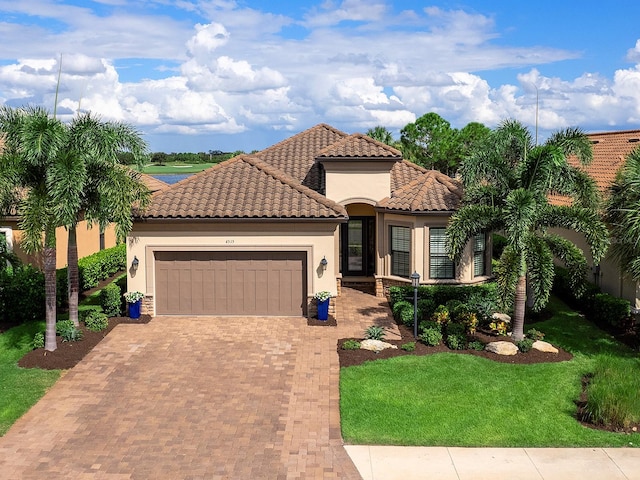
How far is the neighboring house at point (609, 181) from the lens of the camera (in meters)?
18.5

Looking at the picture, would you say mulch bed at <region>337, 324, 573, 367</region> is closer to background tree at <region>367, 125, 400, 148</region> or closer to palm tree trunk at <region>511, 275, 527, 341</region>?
palm tree trunk at <region>511, 275, 527, 341</region>

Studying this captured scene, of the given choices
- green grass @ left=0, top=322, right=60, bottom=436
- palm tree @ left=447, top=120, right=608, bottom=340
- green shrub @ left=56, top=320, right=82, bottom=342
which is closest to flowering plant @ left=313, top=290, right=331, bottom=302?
palm tree @ left=447, top=120, right=608, bottom=340

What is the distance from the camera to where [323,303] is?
18859 millimetres

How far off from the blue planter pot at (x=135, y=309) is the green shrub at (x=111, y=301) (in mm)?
577

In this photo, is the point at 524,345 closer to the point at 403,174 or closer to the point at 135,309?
the point at 403,174

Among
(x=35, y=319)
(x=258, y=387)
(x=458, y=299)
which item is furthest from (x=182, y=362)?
(x=458, y=299)

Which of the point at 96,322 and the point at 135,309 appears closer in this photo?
the point at 96,322

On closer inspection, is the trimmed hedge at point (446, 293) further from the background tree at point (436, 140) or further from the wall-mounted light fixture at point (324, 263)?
the background tree at point (436, 140)

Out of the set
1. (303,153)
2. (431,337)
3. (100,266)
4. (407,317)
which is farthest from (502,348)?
(100,266)

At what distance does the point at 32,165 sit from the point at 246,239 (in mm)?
6503

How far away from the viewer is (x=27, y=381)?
46.8ft

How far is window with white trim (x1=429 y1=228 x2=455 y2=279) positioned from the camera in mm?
21000

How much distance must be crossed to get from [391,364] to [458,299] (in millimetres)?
5579

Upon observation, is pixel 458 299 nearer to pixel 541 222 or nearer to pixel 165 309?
pixel 541 222
